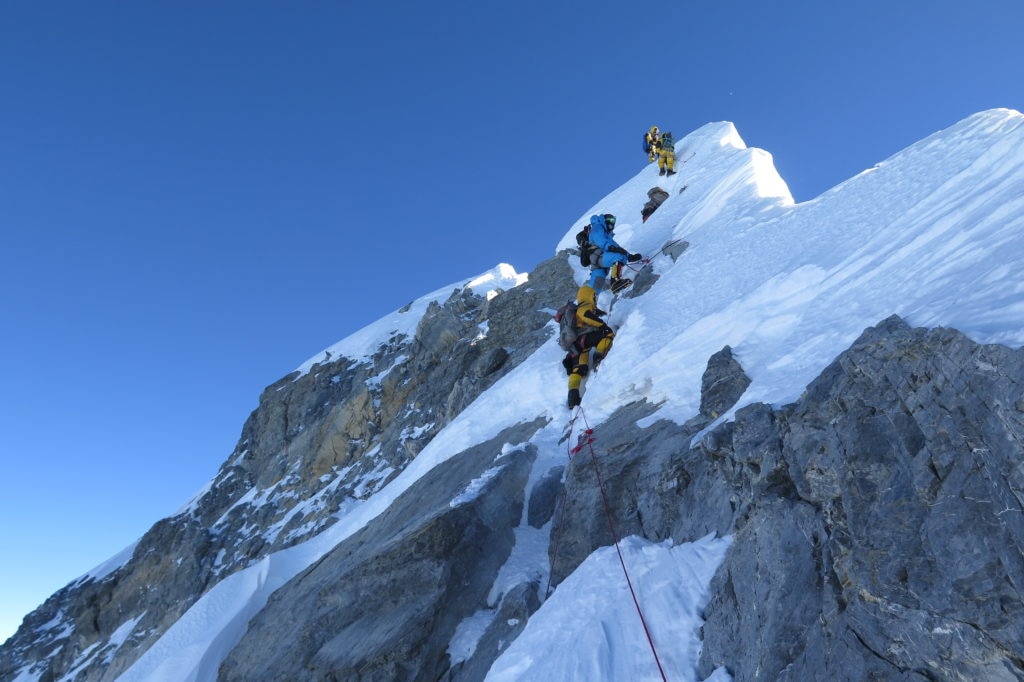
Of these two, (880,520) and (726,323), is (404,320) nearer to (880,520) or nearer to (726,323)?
(726,323)

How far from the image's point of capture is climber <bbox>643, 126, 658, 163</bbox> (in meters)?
28.7

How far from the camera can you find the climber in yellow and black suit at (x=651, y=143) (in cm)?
2865

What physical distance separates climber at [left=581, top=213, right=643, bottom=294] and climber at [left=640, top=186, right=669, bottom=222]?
5607mm

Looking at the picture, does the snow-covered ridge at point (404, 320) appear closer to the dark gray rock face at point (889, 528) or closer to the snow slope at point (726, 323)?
the snow slope at point (726, 323)

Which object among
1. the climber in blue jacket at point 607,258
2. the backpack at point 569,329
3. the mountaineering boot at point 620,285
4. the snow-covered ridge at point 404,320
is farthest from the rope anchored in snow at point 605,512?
the snow-covered ridge at point 404,320

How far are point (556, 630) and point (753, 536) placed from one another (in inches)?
96.9

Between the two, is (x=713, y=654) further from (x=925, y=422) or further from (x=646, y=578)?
(x=925, y=422)

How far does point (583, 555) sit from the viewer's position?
7953mm

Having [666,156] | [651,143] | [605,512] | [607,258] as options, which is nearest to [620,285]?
[607,258]

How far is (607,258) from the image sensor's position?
631 inches

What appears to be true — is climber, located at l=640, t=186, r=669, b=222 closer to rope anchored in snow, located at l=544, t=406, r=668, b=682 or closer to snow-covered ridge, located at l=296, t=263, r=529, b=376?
snow-covered ridge, located at l=296, t=263, r=529, b=376

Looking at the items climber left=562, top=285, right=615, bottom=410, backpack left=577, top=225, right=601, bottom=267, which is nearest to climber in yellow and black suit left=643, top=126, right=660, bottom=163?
backpack left=577, top=225, right=601, bottom=267

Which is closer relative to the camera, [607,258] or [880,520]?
[880,520]

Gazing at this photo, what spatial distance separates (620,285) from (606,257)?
1.06 meters
